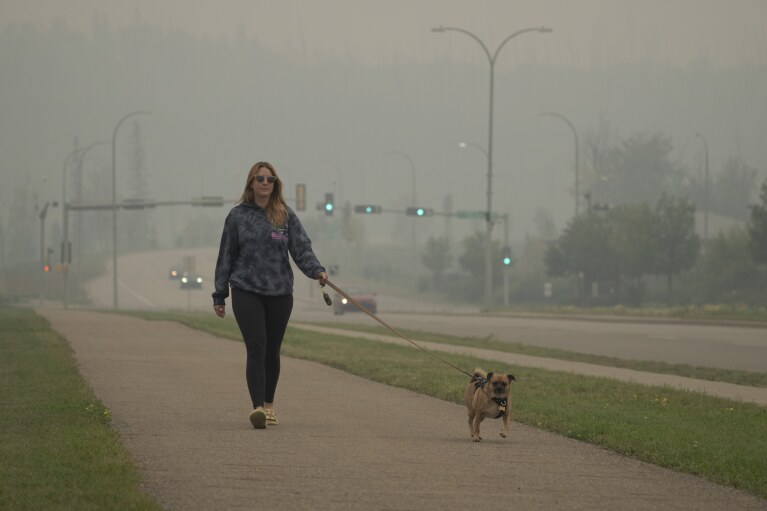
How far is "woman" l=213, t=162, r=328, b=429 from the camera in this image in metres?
12.4

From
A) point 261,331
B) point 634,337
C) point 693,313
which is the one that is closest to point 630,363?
point 634,337

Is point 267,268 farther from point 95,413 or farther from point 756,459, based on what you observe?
point 756,459

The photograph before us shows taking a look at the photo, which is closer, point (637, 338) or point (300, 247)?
point (300, 247)

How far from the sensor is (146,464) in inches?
396

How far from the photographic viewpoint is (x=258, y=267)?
12.4 meters

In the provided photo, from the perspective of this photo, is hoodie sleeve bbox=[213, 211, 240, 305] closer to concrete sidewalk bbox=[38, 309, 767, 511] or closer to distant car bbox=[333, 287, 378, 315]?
concrete sidewalk bbox=[38, 309, 767, 511]

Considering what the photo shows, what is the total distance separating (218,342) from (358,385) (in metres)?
11.7

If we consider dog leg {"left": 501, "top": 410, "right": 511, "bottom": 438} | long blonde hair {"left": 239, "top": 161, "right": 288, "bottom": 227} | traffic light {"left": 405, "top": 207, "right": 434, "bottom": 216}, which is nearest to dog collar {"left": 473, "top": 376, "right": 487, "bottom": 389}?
dog leg {"left": 501, "top": 410, "right": 511, "bottom": 438}

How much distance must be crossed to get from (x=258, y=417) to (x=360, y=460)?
187 cm

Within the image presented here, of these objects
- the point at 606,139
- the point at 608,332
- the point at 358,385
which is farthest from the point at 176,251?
the point at 358,385

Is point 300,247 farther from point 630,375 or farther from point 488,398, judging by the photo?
point 630,375

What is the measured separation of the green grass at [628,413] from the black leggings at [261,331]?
275cm

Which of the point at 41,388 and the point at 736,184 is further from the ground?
the point at 736,184

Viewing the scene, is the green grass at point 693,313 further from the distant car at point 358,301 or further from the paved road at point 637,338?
the distant car at point 358,301
